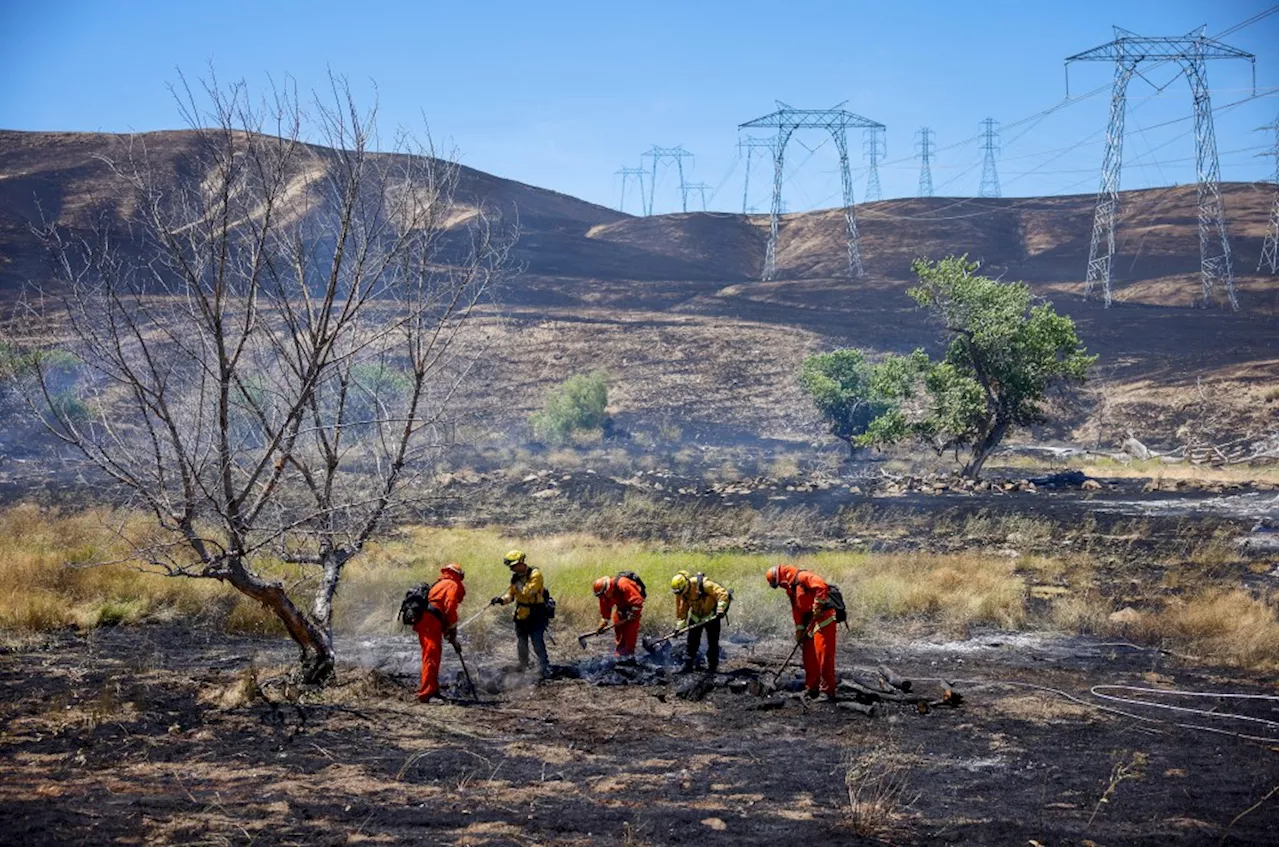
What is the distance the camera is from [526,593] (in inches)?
487

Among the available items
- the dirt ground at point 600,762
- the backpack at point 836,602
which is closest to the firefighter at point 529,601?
the dirt ground at point 600,762

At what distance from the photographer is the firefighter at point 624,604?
13.2 meters

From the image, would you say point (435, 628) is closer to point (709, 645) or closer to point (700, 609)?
point (700, 609)

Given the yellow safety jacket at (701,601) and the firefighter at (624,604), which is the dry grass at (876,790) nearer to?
the yellow safety jacket at (701,601)

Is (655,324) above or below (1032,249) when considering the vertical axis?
below

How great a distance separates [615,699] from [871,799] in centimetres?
438

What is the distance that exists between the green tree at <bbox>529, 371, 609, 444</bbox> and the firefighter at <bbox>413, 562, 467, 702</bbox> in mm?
39383

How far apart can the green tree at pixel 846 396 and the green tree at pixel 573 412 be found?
10.6 m

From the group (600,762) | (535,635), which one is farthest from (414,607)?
(600,762)

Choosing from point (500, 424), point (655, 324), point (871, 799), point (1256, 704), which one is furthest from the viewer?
point (655, 324)

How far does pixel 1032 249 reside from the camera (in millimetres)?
92250

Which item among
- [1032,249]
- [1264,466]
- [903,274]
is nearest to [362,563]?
[1264,466]

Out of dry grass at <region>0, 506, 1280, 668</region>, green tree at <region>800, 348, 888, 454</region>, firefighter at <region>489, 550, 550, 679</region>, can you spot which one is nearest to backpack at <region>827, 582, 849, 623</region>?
firefighter at <region>489, 550, 550, 679</region>

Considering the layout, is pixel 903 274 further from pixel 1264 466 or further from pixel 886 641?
pixel 886 641
